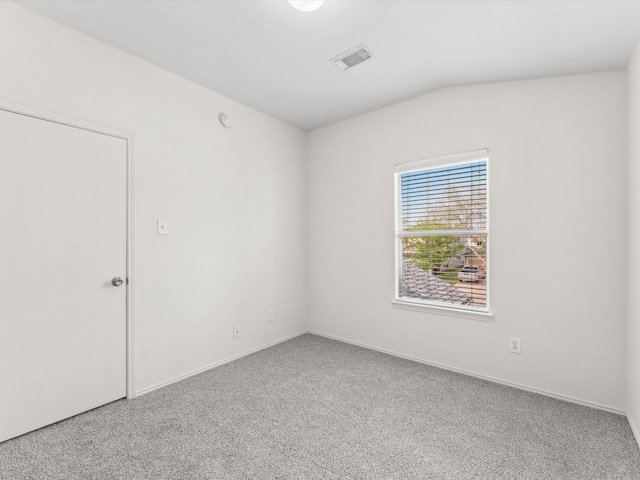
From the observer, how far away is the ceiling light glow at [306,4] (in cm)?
177

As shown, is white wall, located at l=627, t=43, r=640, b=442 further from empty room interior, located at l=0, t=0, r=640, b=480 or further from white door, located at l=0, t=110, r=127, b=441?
white door, located at l=0, t=110, r=127, b=441

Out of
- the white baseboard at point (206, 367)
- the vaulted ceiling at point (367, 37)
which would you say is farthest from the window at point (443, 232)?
the white baseboard at point (206, 367)

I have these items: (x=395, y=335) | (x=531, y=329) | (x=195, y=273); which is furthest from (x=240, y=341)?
(x=531, y=329)

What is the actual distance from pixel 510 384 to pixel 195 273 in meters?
3.01

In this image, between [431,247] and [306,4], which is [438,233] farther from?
[306,4]

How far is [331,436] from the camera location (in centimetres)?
193

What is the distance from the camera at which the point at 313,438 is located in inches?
75.3

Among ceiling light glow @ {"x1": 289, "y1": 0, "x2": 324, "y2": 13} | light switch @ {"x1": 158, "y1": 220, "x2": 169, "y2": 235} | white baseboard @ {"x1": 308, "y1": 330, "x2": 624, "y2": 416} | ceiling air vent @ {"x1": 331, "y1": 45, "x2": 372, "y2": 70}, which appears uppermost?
Answer: ceiling air vent @ {"x1": 331, "y1": 45, "x2": 372, "y2": 70}

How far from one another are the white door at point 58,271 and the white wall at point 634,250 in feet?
11.9

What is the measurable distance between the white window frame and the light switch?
2316 millimetres

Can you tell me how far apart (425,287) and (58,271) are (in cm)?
314

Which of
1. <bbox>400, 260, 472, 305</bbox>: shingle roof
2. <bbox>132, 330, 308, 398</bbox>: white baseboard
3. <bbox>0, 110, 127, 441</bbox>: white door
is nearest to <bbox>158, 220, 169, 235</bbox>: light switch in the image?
<bbox>0, 110, 127, 441</bbox>: white door

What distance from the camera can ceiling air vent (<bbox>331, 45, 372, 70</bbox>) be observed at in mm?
2305

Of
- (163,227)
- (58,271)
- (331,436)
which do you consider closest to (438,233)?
(331,436)
